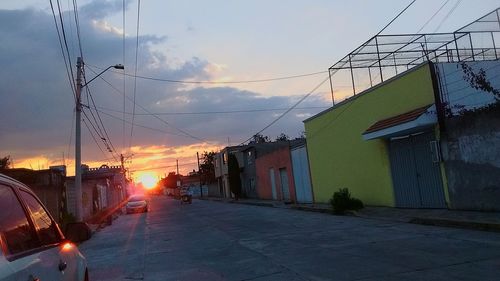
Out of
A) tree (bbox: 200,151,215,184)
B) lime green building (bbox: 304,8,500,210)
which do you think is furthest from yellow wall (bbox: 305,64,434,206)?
tree (bbox: 200,151,215,184)

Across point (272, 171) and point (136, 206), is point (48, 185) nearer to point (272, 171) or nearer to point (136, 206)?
point (136, 206)

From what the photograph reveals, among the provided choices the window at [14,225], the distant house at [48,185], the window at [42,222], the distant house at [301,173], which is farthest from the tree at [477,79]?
the distant house at [48,185]

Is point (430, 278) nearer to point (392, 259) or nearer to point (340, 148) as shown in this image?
point (392, 259)

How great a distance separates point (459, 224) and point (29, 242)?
13154mm

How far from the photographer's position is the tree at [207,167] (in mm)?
89281

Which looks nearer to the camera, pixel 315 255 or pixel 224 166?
pixel 315 255

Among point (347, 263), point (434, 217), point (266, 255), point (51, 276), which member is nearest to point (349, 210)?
point (434, 217)

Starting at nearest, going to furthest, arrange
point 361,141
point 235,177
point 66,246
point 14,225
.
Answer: point 14,225, point 66,246, point 361,141, point 235,177

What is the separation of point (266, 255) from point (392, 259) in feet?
9.71

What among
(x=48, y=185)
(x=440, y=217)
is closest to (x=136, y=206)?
(x=48, y=185)

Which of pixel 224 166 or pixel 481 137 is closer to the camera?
pixel 481 137

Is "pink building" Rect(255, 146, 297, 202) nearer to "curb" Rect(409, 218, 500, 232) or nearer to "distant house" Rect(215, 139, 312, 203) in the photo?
"distant house" Rect(215, 139, 312, 203)

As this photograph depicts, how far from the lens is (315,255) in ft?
36.4

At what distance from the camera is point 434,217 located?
52.9 ft
